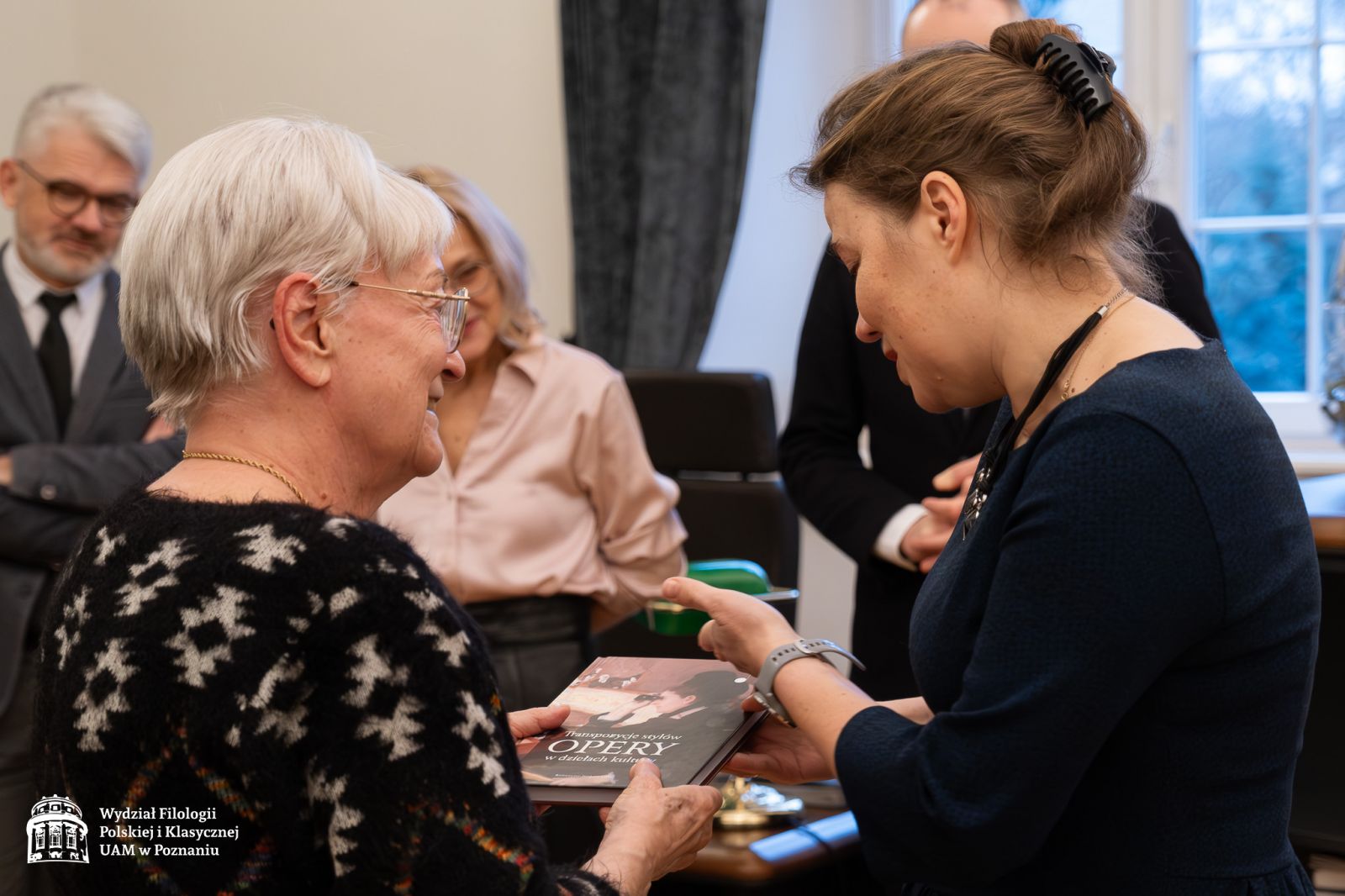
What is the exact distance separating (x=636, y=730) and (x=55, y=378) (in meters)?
1.80

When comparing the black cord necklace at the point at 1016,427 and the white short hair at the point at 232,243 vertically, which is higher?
the white short hair at the point at 232,243

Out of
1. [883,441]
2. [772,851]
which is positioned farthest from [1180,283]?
[772,851]

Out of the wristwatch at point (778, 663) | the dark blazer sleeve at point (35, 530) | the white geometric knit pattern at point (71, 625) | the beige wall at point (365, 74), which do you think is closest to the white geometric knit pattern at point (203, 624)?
the white geometric knit pattern at point (71, 625)

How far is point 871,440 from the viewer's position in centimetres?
238

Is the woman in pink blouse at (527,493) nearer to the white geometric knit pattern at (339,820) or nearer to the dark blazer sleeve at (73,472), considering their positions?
the dark blazer sleeve at (73,472)

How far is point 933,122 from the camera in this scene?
48.1 inches

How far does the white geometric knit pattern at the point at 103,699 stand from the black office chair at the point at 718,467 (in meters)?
2.11

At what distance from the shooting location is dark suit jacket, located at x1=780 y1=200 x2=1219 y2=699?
2.22 meters

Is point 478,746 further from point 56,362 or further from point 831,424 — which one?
point 56,362

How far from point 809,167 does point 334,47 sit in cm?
400

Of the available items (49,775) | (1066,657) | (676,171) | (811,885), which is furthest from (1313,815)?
(676,171)

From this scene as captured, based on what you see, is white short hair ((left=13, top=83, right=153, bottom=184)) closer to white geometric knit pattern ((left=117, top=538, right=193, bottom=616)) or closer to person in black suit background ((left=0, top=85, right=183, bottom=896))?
person in black suit background ((left=0, top=85, right=183, bottom=896))

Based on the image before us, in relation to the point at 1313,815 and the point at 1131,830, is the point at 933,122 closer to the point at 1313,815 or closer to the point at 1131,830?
the point at 1131,830

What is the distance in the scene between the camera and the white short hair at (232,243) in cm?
121
